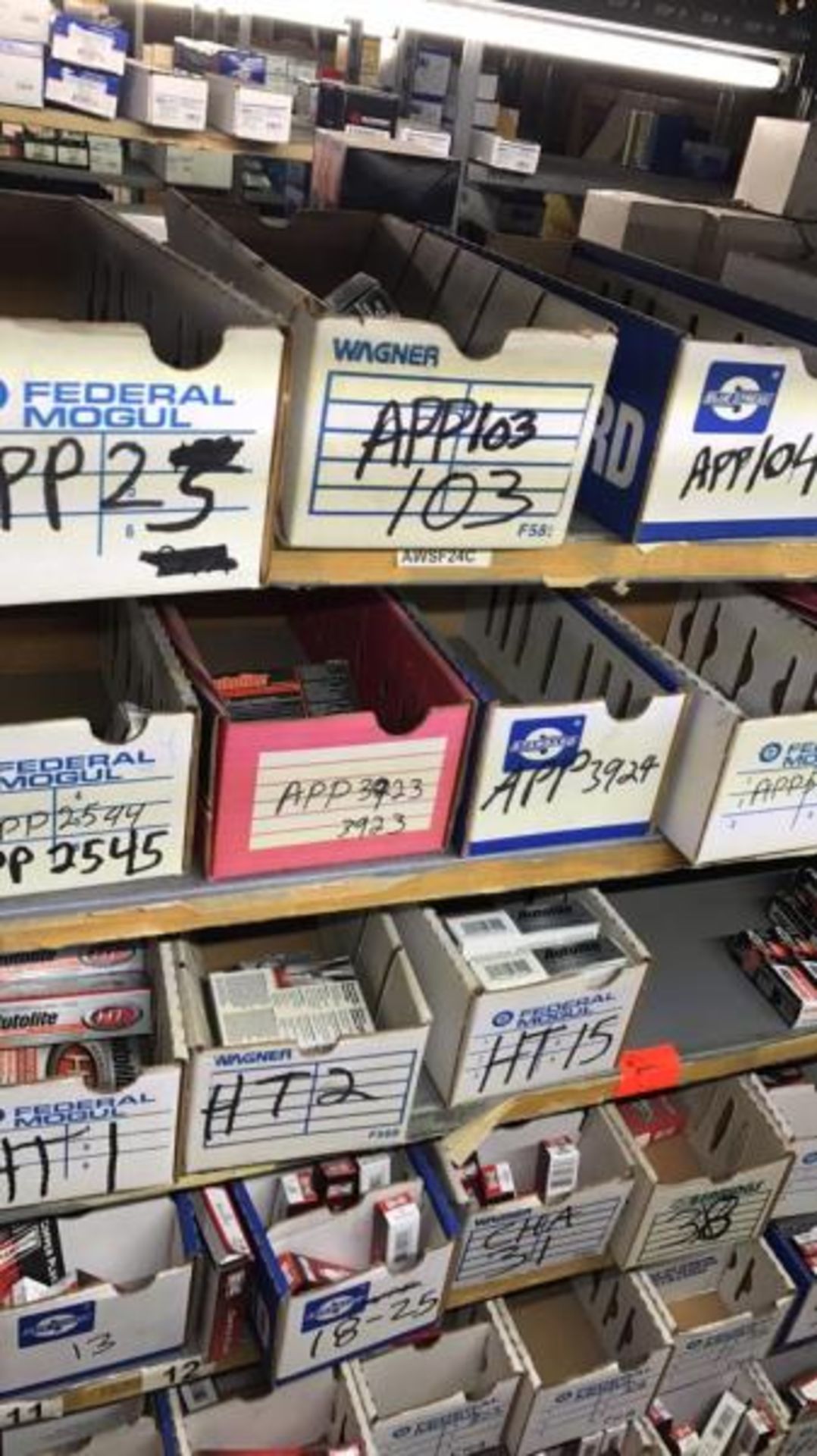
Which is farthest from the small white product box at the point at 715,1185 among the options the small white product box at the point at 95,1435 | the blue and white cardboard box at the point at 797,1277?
the small white product box at the point at 95,1435

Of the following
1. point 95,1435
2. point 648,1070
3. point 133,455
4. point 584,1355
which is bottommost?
point 584,1355

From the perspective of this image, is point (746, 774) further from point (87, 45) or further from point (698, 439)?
point (87, 45)

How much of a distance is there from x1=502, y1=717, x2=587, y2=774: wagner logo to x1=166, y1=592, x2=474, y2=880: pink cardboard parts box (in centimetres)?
6

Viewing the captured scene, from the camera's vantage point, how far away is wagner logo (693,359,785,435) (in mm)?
1196

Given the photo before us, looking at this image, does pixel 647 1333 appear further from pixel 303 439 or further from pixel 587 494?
pixel 303 439

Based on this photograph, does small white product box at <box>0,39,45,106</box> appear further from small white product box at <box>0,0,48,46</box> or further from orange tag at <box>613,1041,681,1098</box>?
orange tag at <box>613,1041,681,1098</box>

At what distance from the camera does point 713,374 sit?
3.90 ft

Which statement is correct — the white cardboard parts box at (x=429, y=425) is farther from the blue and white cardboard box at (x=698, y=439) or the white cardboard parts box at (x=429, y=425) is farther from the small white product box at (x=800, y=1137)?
the small white product box at (x=800, y=1137)

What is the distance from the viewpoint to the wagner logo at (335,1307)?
1561 millimetres

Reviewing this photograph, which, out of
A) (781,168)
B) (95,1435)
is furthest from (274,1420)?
(781,168)

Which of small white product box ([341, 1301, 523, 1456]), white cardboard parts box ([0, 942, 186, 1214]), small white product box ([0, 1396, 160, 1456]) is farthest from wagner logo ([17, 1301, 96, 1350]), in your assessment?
small white product box ([341, 1301, 523, 1456])

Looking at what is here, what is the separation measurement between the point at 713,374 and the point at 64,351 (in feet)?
1.99

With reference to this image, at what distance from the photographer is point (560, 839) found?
147cm

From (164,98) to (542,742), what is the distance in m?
3.42
